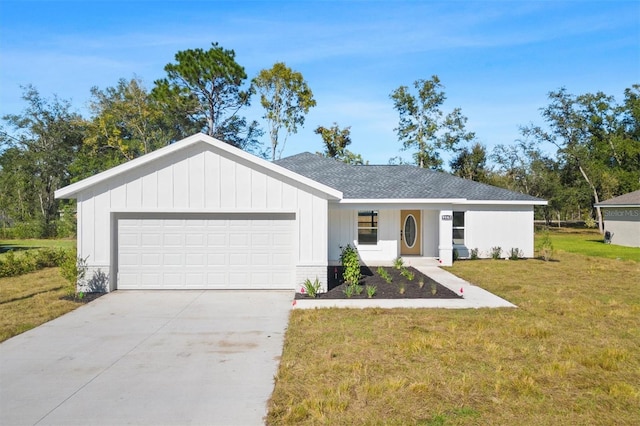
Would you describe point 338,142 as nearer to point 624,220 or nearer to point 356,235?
point 624,220

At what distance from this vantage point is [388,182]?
60.7 feet

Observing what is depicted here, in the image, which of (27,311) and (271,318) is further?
(27,311)

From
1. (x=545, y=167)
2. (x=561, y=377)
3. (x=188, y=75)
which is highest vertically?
(x=188, y=75)

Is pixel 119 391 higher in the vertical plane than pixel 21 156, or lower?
lower

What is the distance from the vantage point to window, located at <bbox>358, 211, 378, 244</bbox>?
1733 centimetres

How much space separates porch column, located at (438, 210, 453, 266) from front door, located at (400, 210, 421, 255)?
168cm

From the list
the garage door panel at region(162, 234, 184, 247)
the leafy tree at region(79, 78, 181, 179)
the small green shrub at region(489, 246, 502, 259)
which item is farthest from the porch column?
the leafy tree at region(79, 78, 181, 179)

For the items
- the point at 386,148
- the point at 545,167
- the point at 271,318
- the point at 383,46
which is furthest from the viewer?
the point at 545,167

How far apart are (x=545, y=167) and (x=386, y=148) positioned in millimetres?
18886

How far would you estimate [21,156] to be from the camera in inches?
1607

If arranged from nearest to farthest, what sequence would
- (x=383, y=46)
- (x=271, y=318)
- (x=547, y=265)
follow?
(x=271, y=318)
(x=383, y=46)
(x=547, y=265)

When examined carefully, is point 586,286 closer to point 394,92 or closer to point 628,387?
point 628,387

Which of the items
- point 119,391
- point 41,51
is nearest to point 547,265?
point 119,391

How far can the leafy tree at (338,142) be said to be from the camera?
4075 centimetres
